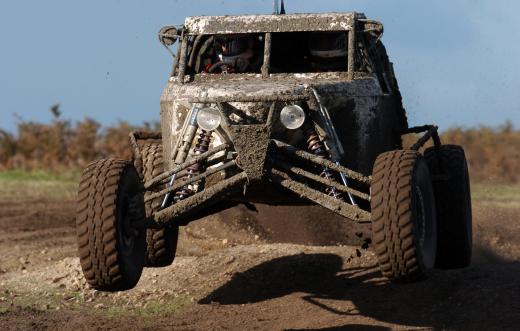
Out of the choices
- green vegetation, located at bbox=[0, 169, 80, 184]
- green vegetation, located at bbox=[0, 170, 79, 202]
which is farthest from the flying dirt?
green vegetation, located at bbox=[0, 169, 80, 184]

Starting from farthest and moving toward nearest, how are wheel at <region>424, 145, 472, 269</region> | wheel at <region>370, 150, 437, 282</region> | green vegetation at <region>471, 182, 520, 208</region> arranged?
green vegetation at <region>471, 182, 520, 208</region> → wheel at <region>424, 145, 472, 269</region> → wheel at <region>370, 150, 437, 282</region>

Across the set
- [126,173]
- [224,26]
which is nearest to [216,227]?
[224,26]

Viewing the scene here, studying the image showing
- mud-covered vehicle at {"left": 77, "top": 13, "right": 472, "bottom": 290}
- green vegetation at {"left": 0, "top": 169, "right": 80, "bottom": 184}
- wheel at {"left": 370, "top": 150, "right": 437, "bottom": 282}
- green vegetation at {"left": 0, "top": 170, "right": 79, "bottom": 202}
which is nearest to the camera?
wheel at {"left": 370, "top": 150, "right": 437, "bottom": 282}

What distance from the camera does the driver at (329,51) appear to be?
31.5 feet

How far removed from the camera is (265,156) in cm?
788

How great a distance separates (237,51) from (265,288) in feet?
7.02

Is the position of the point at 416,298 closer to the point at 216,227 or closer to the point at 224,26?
the point at 224,26

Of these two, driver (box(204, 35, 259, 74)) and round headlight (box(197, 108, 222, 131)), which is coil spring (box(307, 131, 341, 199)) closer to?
round headlight (box(197, 108, 222, 131))

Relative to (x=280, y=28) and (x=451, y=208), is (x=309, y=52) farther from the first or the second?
(x=451, y=208)

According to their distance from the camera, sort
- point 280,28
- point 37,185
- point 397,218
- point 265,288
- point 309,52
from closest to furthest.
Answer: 1. point 397,218
2. point 280,28
3. point 309,52
4. point 265,288
5. point 37,185

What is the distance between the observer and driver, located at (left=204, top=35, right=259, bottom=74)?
9.62 meters

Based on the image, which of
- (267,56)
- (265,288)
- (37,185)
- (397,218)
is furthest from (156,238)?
(37,185)

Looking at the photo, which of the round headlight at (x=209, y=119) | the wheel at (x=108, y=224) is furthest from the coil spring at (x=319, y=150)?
the wheel at (x=108, y=224)

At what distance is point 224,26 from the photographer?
9562 mm
